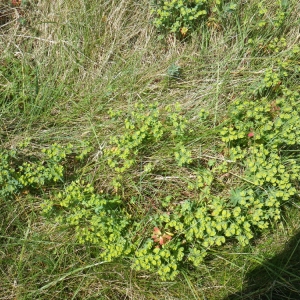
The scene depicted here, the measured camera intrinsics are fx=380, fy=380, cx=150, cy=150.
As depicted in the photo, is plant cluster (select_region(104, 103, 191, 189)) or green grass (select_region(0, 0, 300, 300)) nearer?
green grass (select_region(0, 0, 300, 300))

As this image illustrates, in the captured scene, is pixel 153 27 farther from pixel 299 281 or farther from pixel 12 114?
pixel 299 281

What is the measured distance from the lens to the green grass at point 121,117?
10.4 ft

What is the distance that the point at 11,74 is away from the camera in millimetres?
3957

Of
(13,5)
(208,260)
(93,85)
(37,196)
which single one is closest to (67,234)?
(37,196)

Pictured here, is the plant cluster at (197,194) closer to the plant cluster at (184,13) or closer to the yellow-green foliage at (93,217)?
the yellow-green foliage at (93,217)

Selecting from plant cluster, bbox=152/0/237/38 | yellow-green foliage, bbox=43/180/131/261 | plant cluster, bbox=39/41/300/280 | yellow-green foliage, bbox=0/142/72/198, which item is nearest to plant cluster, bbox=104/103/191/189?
plant cluster, bbox=39/41/300/280

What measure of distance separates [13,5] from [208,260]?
3.29 meters

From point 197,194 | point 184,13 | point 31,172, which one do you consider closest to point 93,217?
point 31,172

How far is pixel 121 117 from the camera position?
371cm

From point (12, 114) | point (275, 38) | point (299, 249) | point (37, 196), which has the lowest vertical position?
point (299, 249)

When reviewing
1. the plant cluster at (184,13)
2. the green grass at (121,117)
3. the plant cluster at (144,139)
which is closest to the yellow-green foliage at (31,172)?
the green grass at (121,117)

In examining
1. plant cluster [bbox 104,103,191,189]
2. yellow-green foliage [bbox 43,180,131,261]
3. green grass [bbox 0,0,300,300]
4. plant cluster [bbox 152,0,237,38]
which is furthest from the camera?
plant cluster [bbox 152,0,237,38]

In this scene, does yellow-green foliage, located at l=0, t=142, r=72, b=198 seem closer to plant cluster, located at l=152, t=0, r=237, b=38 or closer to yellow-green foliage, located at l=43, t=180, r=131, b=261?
yellow-green foliage, located at l=43, t=180, r=131, b=261

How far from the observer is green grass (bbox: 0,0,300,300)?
3180 mm
